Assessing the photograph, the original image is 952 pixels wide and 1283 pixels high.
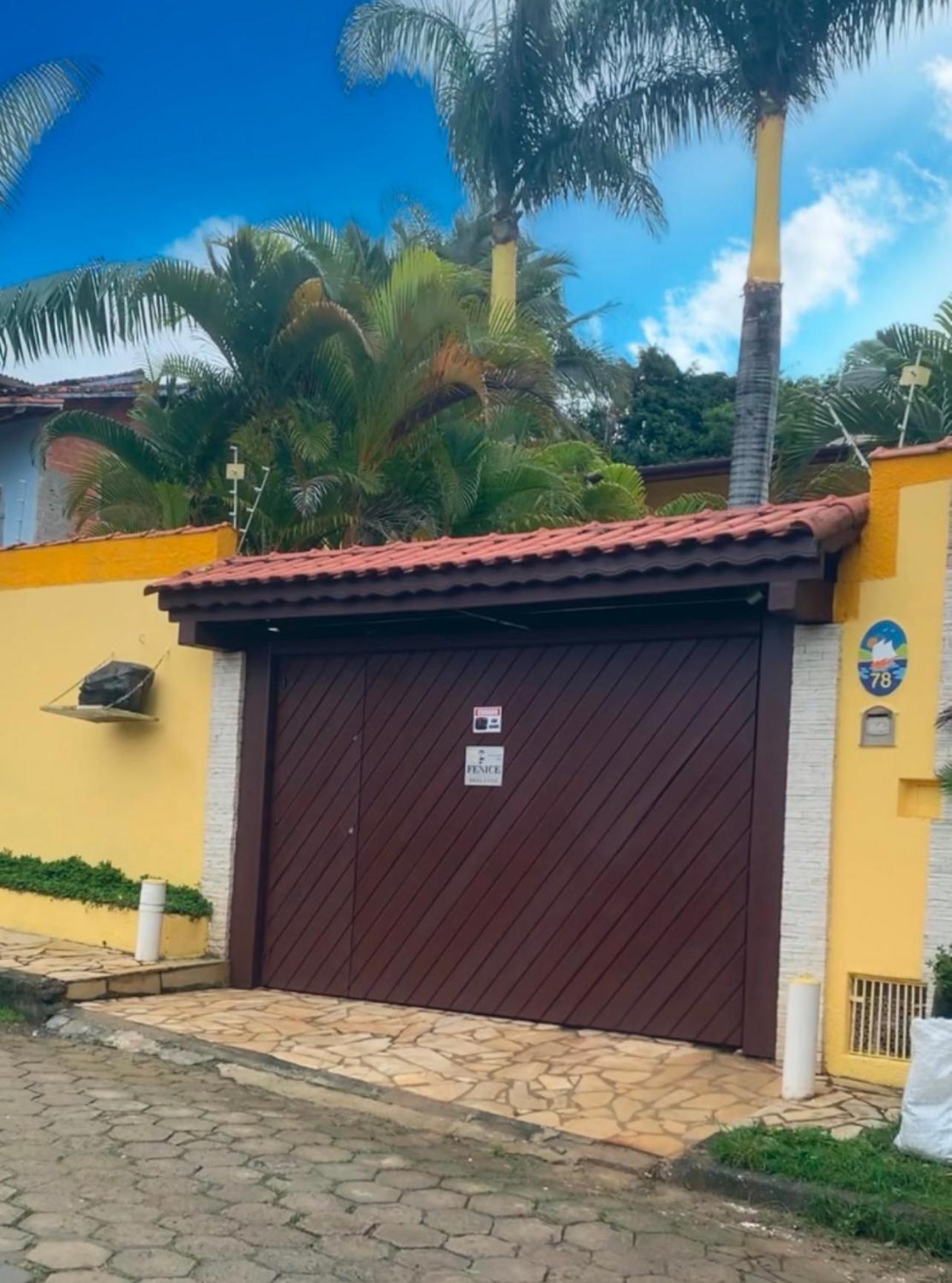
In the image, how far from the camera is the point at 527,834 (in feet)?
28.8

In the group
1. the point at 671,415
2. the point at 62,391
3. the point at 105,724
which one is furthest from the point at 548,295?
the point at 105,724

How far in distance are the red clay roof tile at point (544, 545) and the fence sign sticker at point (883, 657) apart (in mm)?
530

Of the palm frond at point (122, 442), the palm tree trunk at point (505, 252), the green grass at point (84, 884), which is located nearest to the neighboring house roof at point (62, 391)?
the palm frond at point (122, 442)

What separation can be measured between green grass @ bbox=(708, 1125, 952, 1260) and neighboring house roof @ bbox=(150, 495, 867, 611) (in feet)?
9.33

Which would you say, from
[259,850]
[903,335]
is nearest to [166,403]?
[259,850]

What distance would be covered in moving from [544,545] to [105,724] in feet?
14.5

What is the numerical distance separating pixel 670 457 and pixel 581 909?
24.2 metres

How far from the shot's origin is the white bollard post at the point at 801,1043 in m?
6.83

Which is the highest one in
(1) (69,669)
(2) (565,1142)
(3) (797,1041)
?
(1) (69,669)

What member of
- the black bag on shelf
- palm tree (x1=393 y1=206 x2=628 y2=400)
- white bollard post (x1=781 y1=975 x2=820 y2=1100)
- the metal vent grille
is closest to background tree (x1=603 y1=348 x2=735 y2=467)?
palm tree (x1=393 y1=206 x2=628 y2=400)

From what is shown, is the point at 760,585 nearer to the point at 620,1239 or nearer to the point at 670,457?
the point at 620,1239

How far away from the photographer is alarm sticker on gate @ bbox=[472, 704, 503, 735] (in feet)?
29.6

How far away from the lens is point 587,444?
15.6 metres

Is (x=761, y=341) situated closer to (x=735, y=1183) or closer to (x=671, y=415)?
(x=735, y=1183)
